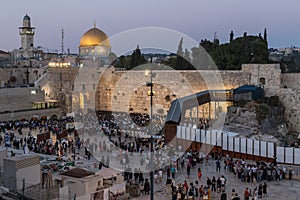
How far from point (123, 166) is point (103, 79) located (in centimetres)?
1854

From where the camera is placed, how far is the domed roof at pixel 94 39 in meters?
38.6

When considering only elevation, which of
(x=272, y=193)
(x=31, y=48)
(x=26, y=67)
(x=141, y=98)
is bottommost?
(x=272, y=193)

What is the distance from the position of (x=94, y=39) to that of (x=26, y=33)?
11.3m

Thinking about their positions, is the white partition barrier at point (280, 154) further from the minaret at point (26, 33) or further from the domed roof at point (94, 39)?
the minaret at point (26, 33)

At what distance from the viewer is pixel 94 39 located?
1529 inches

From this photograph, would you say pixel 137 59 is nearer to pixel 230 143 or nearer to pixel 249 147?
pixel 230 143

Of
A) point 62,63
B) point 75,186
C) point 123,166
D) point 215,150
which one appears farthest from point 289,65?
point 75,186

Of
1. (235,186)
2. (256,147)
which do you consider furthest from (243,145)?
(235,186)

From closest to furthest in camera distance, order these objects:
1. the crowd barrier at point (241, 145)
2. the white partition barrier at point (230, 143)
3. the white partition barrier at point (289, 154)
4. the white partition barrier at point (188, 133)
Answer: the white partition barrier at point (289, 154)
the crowd barrier at point (241, 145)
the white partition barrier at point (230, 143)
the white partition barrier at point (188, 133)

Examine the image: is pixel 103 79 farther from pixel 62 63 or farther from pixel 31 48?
pixel 31 48

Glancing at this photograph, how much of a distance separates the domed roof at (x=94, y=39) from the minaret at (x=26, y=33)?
9.87 meters

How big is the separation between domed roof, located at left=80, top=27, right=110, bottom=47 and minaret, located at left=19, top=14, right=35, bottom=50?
32.4 feet

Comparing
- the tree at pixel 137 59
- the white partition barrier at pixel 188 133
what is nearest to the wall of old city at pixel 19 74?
the tree at pixel 137 59

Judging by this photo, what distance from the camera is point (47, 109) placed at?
28.4m
